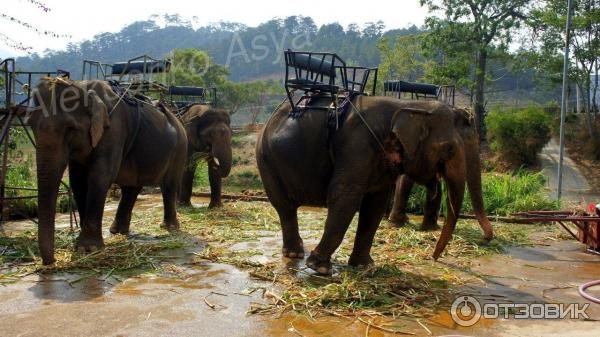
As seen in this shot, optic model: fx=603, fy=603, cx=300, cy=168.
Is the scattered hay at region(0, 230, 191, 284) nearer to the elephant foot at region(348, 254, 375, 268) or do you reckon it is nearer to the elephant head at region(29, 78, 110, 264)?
the elephant head at region(29, 78, 110, 264)

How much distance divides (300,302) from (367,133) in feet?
6.71

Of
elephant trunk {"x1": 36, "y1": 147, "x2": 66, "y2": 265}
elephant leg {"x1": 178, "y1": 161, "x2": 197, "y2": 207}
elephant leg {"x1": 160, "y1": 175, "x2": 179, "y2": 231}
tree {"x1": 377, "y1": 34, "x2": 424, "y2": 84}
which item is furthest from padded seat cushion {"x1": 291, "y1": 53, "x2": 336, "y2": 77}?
tree {"x1": 377, "y1": 34, "x2": 424, "y2": 84}

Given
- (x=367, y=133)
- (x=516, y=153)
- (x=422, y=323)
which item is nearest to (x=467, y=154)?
(x=367, y=133)

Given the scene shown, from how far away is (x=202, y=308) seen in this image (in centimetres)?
531

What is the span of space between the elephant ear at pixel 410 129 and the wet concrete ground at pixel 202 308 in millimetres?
1582

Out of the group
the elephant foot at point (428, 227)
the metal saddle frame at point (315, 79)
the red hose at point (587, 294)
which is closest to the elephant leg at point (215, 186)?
the elephant foot at point (428, 227)

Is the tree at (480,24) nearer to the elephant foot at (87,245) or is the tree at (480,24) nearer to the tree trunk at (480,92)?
the tree trunk at (480,92)

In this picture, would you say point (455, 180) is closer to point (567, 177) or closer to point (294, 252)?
point (294, 252)

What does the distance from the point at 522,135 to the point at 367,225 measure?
19.1 metres

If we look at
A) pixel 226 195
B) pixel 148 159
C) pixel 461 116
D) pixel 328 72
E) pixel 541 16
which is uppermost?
pixel 541 16

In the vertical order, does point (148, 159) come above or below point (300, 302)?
above

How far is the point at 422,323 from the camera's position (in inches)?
197

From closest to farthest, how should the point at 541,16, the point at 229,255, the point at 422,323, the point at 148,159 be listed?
1. the point at 422,323
2. the point at 229,255
3. the point at 148,159
4. the point at 541,16

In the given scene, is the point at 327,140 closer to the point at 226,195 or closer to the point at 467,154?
the point at 467,154
